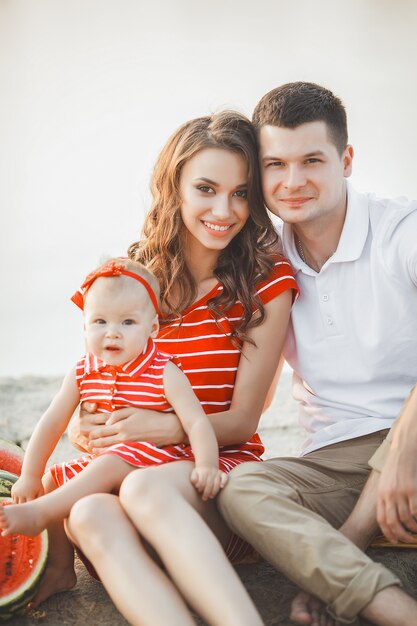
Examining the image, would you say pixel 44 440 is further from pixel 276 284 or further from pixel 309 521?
pixel 276 284

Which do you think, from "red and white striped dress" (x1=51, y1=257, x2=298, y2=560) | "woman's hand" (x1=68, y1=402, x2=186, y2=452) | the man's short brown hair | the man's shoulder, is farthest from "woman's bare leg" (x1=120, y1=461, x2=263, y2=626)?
the man's short brown hair

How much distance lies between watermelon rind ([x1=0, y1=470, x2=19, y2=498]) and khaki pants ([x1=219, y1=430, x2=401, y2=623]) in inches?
36.1

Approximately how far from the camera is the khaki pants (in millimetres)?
2447

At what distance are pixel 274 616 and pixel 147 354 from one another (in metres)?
1.06

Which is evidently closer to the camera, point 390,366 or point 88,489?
point 88,489

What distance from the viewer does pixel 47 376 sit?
8.25 m

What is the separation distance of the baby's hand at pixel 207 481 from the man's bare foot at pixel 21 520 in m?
0.54

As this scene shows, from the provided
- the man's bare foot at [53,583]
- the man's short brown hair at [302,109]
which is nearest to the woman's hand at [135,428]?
the man's bare foot at [53,583]

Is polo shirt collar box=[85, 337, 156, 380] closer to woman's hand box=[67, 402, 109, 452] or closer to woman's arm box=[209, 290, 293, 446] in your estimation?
woman's hand box=[67, 402, 109, 452]

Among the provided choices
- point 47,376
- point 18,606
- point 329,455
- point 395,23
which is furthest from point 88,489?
point 395,23

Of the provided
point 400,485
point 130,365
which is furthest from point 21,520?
point 400,485

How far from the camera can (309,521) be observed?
2.60 meters

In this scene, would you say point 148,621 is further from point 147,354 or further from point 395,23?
point 395,23

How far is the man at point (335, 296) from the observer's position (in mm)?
3186
